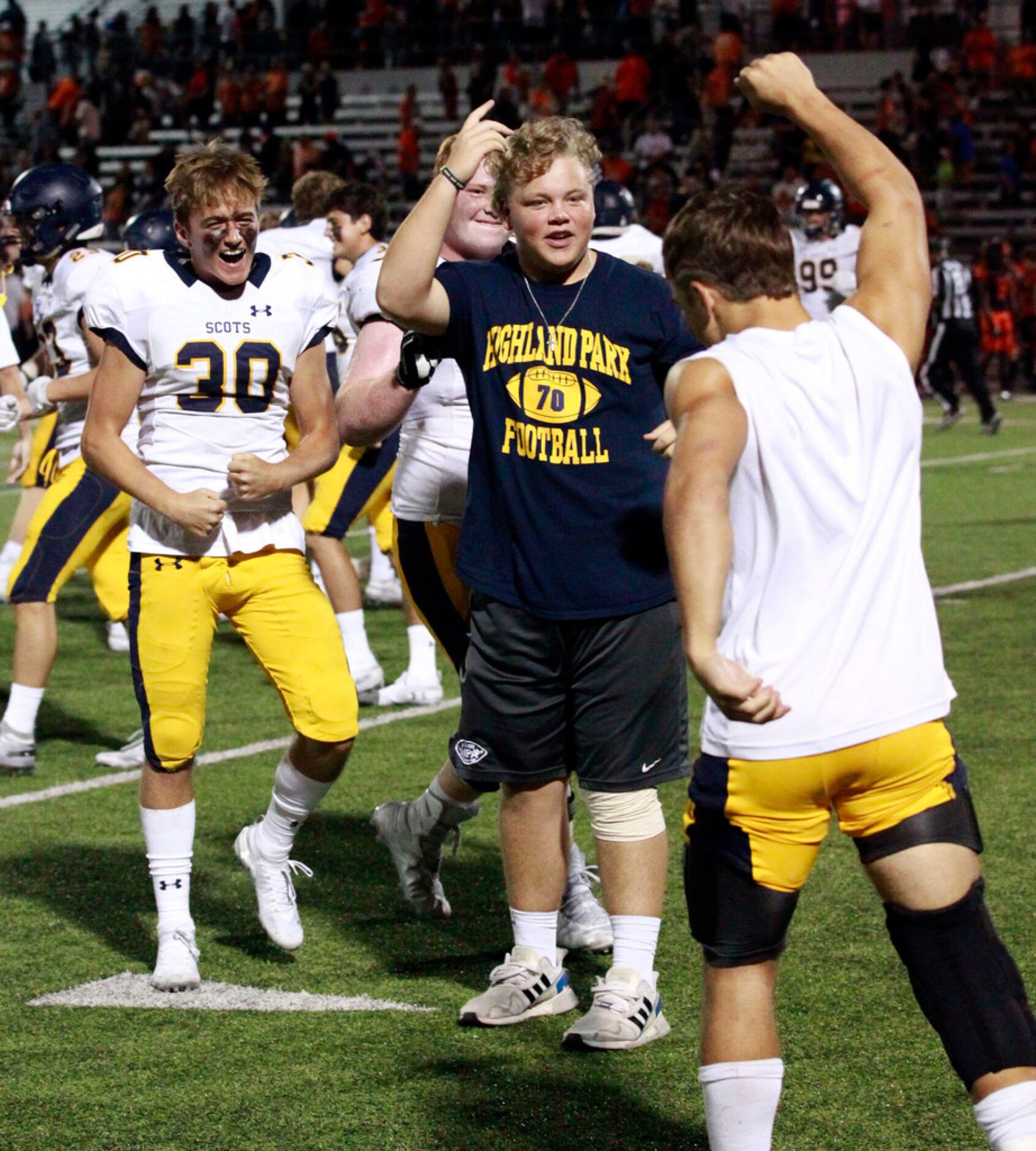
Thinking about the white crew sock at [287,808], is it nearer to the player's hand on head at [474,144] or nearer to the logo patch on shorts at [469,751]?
the logo patch on shorts at [469,751]

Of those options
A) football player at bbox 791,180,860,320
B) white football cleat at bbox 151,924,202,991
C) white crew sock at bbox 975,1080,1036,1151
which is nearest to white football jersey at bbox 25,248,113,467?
white football cleat at bbox 151,924,202,991

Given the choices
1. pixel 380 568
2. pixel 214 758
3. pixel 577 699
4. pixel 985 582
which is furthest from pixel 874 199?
pixel 985 582

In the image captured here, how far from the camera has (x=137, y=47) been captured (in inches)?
1331

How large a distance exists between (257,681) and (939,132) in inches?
832

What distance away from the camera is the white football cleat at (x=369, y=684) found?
25.5ft

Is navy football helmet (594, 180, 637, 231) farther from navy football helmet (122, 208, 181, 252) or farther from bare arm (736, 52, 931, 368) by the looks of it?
bare arm (736, 52, 931, 368)

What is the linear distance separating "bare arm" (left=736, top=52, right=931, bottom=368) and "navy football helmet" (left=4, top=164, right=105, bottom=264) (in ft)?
13.5

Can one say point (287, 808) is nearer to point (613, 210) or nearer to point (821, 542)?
point (821, 542)

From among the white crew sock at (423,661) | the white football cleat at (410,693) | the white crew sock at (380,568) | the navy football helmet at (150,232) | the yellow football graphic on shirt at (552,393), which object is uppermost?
the yellow football graphic on shirt at (552,393)

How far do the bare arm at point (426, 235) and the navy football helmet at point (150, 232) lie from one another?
4.29 meters

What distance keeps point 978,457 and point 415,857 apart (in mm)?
13246

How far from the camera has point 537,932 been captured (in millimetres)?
4211

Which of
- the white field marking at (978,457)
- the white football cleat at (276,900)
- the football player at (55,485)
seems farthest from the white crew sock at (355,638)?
the white field marking at (978,457)

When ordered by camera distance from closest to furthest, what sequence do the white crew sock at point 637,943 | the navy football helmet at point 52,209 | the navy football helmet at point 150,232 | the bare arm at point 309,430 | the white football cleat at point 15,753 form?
the white crew sock at point 637,943 < the bare arm at point 309,430 < the white football cleat at point 15,753 < the navy football helmet at point 52,209 < the navy football helmet at point 150,232
